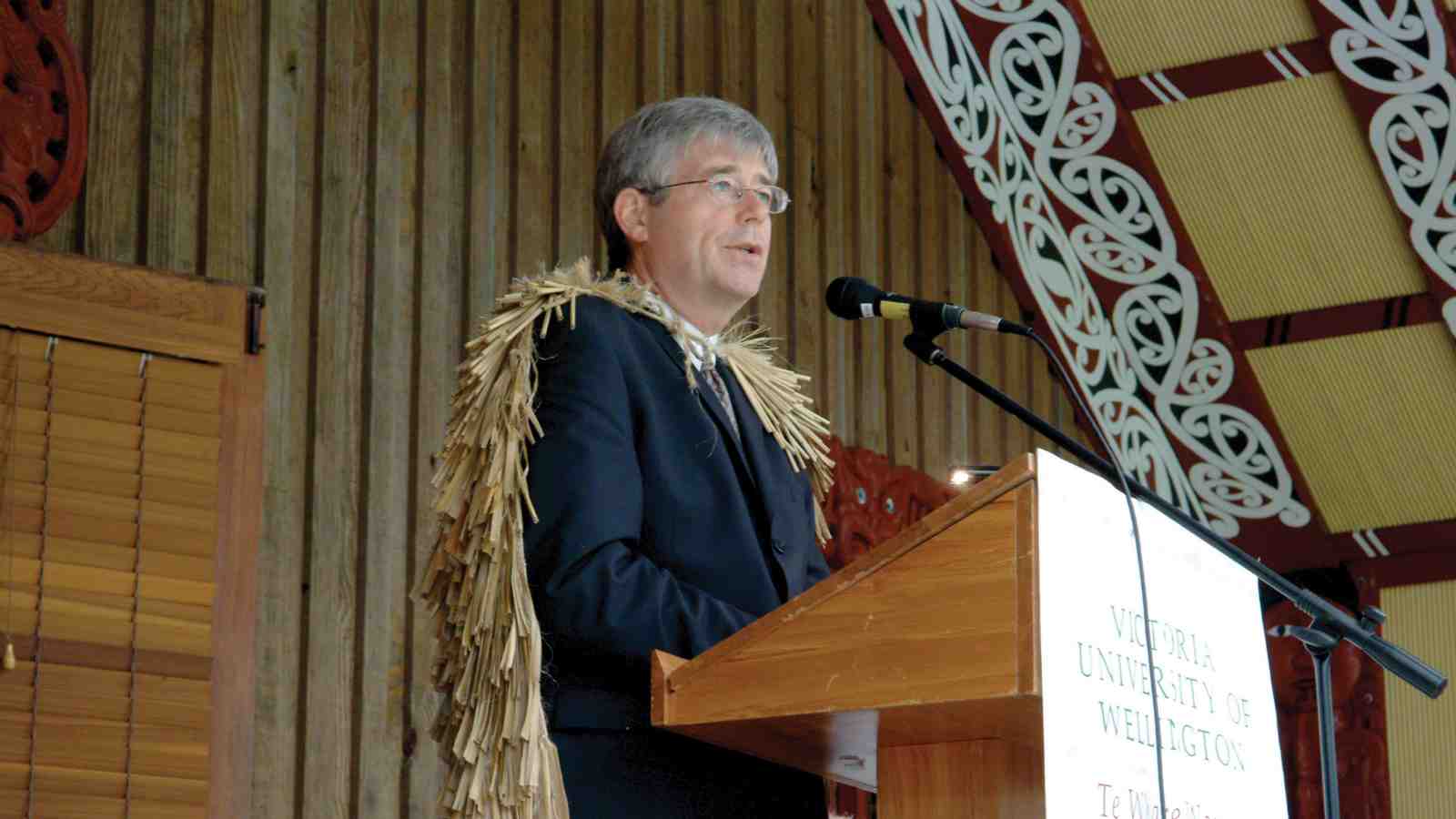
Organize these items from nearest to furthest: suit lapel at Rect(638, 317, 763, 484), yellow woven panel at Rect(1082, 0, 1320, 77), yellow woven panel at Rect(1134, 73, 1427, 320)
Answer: suit lapel at Rect(638, 317, 763, 484), yellow woven panel at Rect(1082, 0, 1320, 77), yellow woven panel at Rect(1134, 73, 1427, 320)

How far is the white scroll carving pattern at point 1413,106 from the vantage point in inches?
198

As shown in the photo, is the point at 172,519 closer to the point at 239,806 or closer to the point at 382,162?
the point at 239,806

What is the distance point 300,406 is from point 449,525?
158cm

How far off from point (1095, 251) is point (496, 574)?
383cm

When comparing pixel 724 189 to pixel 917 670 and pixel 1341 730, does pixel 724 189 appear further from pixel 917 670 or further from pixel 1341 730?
pixel 1341 730

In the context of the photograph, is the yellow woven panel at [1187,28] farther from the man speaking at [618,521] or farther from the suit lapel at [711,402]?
the suit lapel at [711,402]

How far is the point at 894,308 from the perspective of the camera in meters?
2.37

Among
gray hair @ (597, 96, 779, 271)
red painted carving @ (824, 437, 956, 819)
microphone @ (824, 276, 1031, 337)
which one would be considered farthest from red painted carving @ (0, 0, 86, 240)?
red painted carving @ (824, 437, 956, 819)

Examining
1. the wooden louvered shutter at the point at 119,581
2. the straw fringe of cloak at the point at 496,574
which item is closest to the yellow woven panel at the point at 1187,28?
the wooden louvered shutter at the point at 119,581

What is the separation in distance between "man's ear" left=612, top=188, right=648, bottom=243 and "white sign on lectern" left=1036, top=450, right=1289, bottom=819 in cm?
84

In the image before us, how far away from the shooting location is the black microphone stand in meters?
2.26

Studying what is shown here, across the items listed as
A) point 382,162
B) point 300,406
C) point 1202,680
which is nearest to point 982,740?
point 1202,680

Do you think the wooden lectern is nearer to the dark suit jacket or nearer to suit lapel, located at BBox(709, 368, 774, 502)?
the dark suit jacket

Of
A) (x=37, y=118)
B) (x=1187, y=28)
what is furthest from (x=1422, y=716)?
(x=37, y=118)
